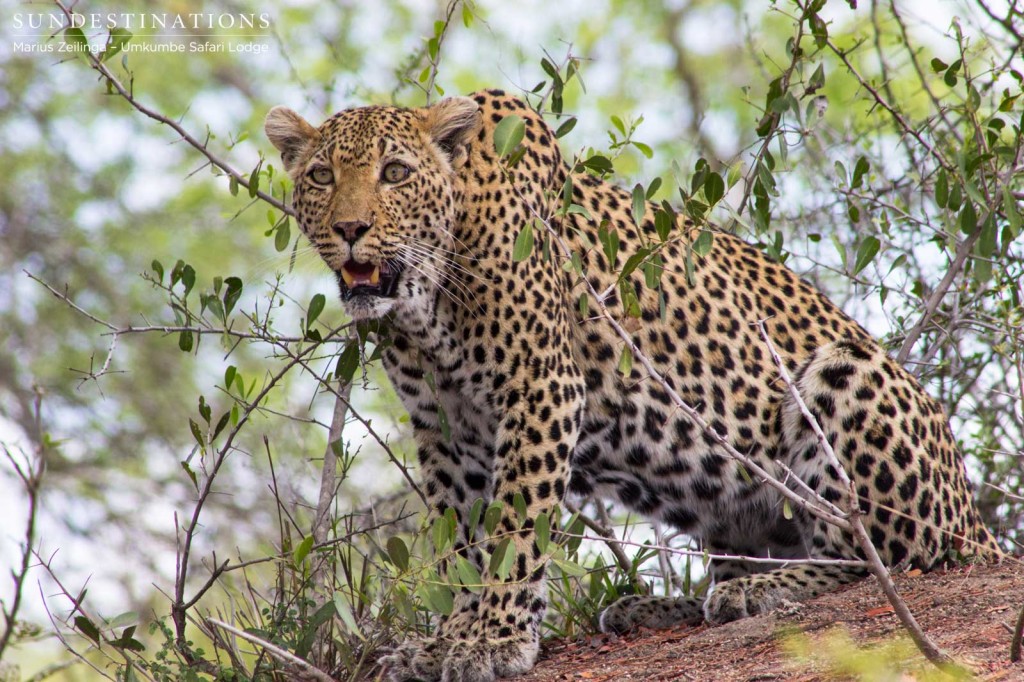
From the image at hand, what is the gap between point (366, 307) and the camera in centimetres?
655

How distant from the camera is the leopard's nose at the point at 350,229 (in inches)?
257

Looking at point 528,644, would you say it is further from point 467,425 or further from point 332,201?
point 332,201

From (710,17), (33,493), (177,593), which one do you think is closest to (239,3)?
(710,17)

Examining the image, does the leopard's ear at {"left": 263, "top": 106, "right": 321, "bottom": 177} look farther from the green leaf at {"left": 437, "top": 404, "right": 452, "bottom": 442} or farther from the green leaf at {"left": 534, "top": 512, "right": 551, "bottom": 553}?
the green leaf at {"left": 534, "top": 512, "right": 551, "bottom": 553}

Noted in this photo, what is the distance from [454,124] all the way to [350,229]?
3.19ft

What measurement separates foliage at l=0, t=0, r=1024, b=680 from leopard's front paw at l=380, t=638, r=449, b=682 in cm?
22

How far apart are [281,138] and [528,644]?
10.8 feet

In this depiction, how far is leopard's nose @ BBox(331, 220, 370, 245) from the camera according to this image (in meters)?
6.54

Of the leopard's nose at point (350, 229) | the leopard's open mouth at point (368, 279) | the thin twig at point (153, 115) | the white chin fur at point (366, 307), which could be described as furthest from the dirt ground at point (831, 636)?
the thin twig at point (153, 115)

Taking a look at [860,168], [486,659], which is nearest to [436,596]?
[486,659]

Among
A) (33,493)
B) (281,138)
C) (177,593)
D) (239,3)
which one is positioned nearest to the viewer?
(33,493)

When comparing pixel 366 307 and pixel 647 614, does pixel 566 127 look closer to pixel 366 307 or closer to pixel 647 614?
Answer: pixel 366 307

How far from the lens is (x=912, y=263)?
8.87 m

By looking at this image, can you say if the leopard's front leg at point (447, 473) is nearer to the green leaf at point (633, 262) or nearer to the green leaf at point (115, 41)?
the green leaf at point (633, 262)
